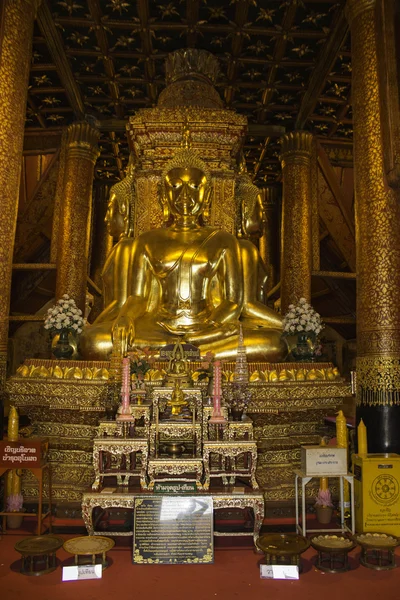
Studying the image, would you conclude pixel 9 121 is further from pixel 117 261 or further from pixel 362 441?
pixel 362 441

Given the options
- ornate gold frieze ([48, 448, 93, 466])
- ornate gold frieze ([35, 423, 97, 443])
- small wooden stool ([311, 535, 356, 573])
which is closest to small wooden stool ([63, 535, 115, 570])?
small wooden stool ([311, 535, 356, 573])

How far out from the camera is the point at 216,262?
6.25 meters

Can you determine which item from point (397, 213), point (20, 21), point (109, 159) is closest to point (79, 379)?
point (397, 213)

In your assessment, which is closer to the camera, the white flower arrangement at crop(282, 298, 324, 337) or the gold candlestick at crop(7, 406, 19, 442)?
the gold candlestick at crop(7, 406, 19, 442)

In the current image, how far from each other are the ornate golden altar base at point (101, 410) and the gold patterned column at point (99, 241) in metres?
7.76

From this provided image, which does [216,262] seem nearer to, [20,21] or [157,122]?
[157,122]

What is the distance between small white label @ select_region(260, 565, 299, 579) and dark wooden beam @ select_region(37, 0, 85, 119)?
702 centimetres

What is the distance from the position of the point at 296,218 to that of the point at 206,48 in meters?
3.22

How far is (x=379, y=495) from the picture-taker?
12.6 ft

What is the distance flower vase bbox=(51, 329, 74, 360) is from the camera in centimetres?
553

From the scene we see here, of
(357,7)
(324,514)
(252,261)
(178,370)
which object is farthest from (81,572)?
(357,7)

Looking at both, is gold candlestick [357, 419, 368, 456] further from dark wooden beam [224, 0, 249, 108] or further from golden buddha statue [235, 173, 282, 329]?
dark wooden beam [224, 0, 249, 108]

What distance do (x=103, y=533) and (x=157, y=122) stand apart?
16.8 ft

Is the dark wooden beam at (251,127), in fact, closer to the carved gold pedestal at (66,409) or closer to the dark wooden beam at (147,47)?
the dark wooden beam at (147,47)
